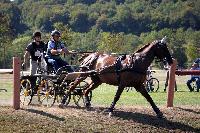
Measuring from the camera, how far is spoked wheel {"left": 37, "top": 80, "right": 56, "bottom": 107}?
1568cm

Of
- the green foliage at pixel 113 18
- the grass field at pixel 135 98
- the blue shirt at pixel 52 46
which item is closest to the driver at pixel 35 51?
the blue shirt at pixel 52 46

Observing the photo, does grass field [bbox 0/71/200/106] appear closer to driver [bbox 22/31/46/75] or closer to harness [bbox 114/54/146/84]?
driver [bbox 22/31/46/75]

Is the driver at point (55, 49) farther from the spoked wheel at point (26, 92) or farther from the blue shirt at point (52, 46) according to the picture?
the spoked wheel at point (26, 92)

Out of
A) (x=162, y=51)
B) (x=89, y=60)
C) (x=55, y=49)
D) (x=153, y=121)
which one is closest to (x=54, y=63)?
(x=55, y=49)

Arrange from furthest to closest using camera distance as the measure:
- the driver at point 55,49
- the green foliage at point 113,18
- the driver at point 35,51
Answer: the green foliage at point 113,18
the driver at point 35,51
the driver at point 55,49

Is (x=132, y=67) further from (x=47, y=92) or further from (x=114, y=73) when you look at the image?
(x=47, y=92)

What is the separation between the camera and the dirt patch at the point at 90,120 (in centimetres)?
1314

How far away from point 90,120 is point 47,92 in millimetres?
2425

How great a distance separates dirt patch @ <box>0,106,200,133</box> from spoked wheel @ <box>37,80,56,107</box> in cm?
66

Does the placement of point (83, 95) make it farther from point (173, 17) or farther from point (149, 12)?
point (149, 12)

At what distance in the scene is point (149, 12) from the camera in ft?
472

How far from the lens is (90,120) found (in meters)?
13.8

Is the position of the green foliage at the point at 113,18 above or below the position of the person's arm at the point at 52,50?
above

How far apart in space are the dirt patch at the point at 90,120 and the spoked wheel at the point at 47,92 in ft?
2.17
